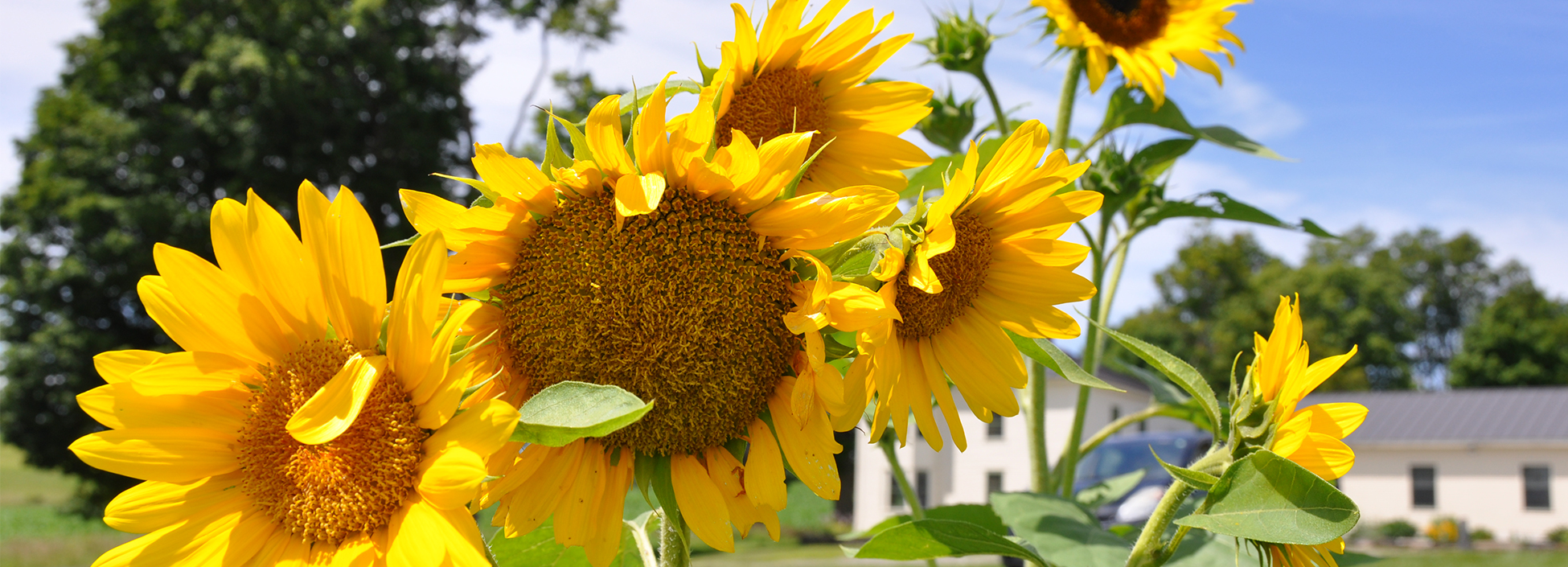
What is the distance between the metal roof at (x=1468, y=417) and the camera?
27484mm

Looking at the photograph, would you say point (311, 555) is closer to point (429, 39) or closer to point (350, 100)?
point (350, 100)

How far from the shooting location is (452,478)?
2.35ft

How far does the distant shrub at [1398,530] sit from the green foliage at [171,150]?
84.7 ft

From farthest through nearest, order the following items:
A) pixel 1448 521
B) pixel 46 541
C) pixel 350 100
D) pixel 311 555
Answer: pixel 1448 521 → pixel 46 541 → pixel 350 100 → pixel 311 555

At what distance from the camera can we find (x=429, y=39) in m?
22.3

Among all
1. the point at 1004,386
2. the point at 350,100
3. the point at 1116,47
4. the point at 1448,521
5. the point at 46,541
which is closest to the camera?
the point at 1004,386

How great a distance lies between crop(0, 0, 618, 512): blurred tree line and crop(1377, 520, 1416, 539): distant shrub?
83.6ft

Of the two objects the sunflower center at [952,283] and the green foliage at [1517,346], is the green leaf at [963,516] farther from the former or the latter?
the green foliage at [1517,346]

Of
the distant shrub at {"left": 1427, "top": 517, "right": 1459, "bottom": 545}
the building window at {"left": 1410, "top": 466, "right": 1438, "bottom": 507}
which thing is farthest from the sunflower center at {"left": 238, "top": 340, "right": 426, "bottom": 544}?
the building window at {"left": 1410, "top": 466, "right": 1438, "bottom": 507}

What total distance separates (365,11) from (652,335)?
22.1 m

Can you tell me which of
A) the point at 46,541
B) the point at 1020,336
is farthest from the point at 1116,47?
the point at 46,541

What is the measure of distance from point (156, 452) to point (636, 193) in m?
0.47

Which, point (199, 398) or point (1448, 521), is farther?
point (1448, 521)

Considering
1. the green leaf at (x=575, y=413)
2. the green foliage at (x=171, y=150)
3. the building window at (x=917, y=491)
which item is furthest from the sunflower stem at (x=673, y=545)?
the building window at (x=917, y=491)
